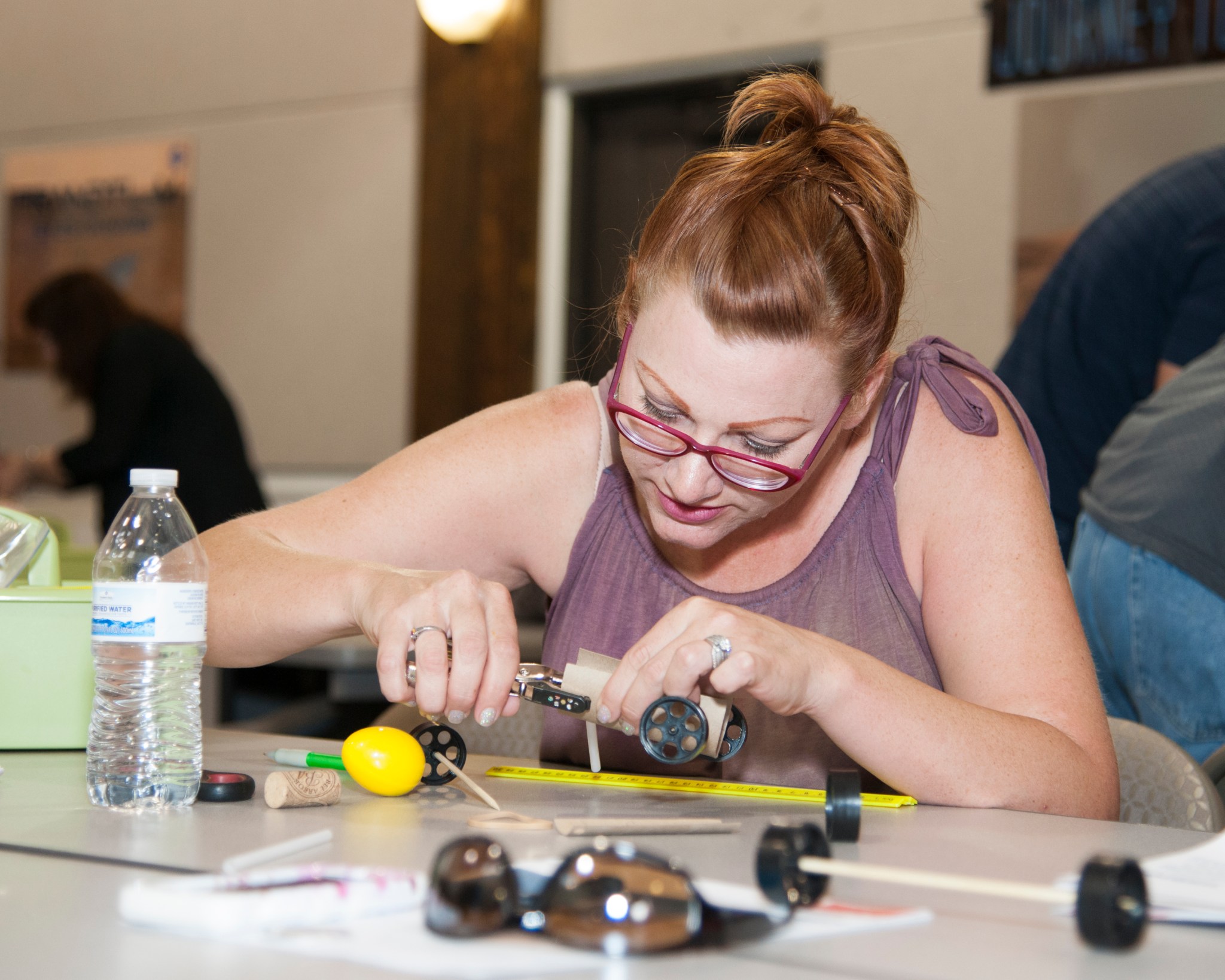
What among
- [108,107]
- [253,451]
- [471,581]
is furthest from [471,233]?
[471,581]

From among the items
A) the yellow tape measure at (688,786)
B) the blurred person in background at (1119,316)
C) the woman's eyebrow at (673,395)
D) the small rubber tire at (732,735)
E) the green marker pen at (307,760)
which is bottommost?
the yellow tape measure at (688,786)

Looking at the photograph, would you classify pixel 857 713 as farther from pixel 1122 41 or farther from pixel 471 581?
pixel 1122 41

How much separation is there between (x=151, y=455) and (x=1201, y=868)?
356cm

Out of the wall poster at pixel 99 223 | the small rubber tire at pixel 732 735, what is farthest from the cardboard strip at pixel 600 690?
the wall poster at pixel 99 223

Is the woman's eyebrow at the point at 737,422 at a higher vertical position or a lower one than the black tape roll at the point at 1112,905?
higher

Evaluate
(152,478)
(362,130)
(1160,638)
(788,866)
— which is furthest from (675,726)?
(362,130)

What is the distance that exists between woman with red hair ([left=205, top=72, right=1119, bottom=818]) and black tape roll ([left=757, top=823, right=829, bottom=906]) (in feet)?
0.95

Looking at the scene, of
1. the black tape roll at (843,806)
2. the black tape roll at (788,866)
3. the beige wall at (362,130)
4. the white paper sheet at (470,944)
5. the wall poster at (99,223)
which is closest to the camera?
the white paper sheet at (470,944)

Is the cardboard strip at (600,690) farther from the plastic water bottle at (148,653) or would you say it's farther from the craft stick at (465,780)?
the plastic water bottle at (148,653)

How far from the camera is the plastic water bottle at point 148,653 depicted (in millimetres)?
1064

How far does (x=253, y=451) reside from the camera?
17.2ft

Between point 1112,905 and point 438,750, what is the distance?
2.27 ft

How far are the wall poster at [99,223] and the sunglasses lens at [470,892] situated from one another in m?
4.95

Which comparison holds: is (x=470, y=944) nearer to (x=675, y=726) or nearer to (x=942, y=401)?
(x=675, y=726)
